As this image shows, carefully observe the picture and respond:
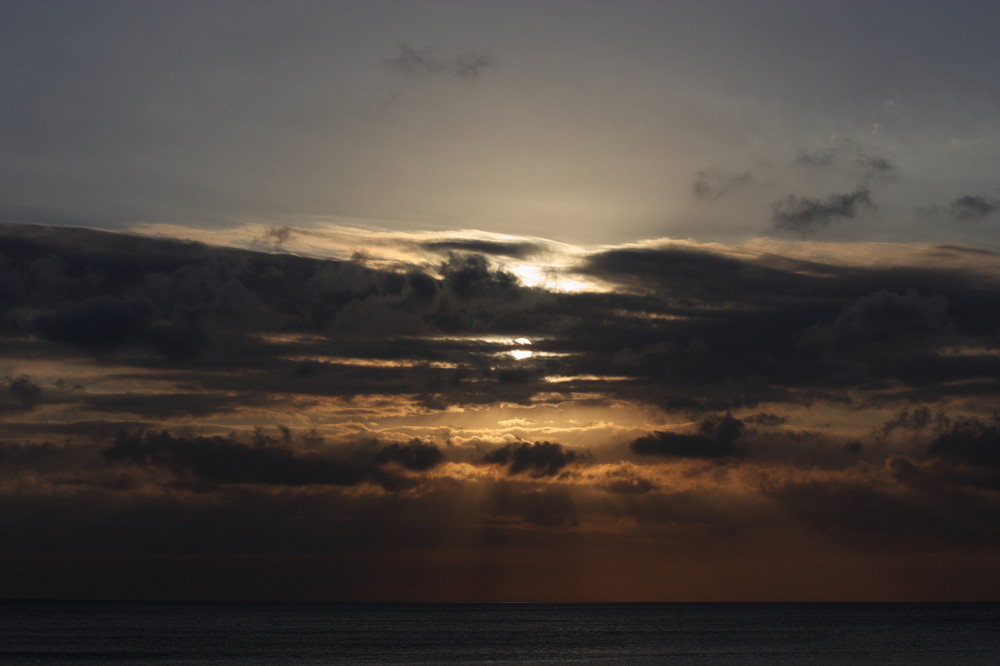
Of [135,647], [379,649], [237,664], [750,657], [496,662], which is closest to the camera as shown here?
[237,664]

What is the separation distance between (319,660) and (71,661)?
126ft

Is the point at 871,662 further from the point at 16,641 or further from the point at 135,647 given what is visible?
the point at 16,641

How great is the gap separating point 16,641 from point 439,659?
93897 mm

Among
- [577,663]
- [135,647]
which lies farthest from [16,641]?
[577,663]

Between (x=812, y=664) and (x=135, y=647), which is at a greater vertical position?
(x=812, y=664)

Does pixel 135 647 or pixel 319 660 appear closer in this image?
pixel 319 660

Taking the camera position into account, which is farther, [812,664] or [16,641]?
[16,641]

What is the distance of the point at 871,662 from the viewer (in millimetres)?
151125

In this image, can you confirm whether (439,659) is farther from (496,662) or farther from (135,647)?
(135,647)

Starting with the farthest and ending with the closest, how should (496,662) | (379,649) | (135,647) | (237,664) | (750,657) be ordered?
(135,647), (379,649), (750,657), (496,662), (237,664)

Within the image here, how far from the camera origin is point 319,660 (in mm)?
149000

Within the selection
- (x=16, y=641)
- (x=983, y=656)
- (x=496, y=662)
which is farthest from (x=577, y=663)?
(x=16, y=641)

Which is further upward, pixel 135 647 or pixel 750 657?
pixel 750 657

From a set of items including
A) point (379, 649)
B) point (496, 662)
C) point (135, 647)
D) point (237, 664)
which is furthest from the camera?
point (135, 647)
